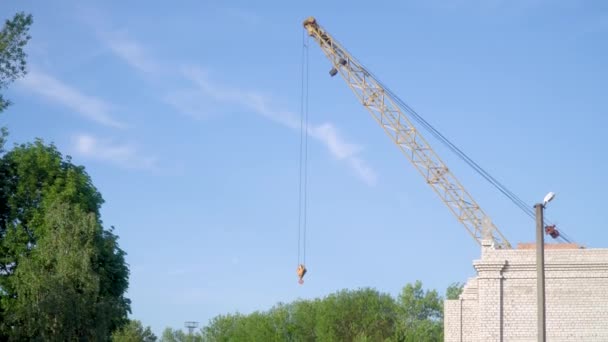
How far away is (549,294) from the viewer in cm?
3675

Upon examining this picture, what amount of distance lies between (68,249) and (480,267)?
16.8 meters

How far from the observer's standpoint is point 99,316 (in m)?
38.0

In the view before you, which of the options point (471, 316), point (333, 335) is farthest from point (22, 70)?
point (333, 335)

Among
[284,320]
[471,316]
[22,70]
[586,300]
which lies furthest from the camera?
[284,320]

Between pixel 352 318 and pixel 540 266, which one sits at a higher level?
pixel 352 318

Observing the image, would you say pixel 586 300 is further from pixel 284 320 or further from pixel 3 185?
pixel 284 320

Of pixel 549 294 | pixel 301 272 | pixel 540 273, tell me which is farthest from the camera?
pixel 301 272

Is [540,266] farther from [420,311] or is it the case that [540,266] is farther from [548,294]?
[420,311]

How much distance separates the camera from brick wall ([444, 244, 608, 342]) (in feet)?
119

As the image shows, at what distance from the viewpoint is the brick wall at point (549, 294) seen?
3641 cm

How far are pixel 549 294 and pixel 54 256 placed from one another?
2018cm

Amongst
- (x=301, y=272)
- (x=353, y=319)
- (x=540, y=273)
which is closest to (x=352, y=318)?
(x=353, y=319)

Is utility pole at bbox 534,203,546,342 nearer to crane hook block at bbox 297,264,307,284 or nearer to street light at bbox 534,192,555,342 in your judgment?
street light at bbox 534,192,555,342

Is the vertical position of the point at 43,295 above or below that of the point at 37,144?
below
